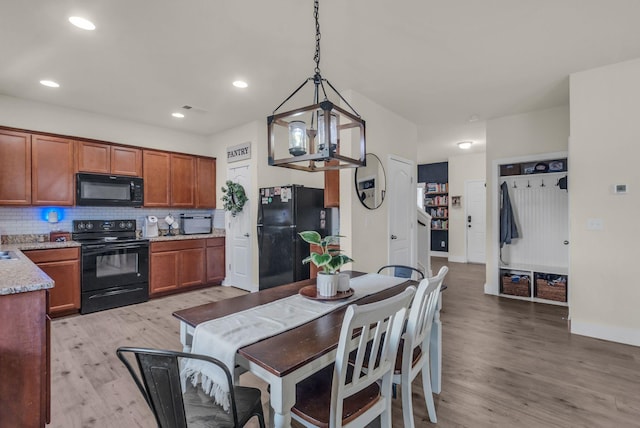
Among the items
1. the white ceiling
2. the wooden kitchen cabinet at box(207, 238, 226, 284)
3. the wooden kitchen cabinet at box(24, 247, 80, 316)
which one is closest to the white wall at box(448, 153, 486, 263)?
the white ceiling

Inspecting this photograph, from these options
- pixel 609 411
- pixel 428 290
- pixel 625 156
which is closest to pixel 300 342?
pixel 428 290

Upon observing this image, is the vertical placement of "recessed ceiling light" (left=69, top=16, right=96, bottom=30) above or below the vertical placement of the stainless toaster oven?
above

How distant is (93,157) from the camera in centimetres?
411

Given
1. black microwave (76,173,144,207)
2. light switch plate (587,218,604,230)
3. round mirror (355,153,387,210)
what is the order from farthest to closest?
black microwave (76,173,144,207), round mirror (355,153,387,210), light switch plate (587,218,604,230)

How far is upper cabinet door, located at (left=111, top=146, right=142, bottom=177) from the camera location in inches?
168

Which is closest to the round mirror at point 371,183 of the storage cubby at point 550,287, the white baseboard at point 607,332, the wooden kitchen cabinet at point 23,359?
the white baseboard at point 607,332

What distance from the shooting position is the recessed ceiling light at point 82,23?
7.30 ft

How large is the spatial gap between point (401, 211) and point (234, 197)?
8.43 feet

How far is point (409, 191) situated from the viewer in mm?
4598

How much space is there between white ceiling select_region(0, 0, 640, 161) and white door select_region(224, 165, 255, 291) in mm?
1300

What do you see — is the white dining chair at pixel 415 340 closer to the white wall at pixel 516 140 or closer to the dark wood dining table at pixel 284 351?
the dark wood dining table at pixel 284 351

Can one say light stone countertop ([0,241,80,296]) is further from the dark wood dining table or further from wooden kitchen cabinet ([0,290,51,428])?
the dark wood dining table

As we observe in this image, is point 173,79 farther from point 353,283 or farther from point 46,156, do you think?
point 353,283

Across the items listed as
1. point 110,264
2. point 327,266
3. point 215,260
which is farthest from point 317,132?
point 215,260
